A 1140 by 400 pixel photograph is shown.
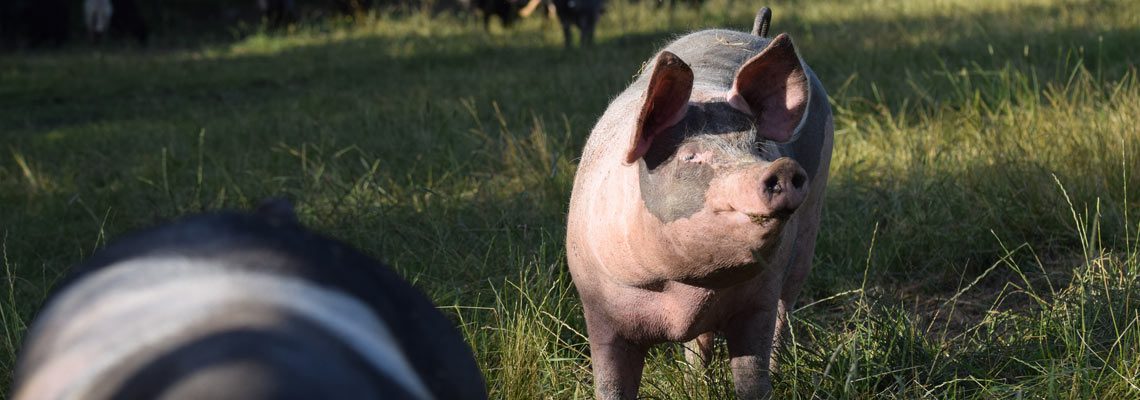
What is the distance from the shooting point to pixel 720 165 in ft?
6.74

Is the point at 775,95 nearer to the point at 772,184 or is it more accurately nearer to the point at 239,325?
the point at 772,184

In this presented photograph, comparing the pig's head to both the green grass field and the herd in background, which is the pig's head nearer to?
the green grass field

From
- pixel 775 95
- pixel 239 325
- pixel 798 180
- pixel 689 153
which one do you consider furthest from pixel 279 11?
pixel 239 325

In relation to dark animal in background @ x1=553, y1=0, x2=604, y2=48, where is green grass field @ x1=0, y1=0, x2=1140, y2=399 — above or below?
above

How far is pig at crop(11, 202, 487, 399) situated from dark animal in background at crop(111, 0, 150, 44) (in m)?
12.9

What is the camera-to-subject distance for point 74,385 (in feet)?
4.30

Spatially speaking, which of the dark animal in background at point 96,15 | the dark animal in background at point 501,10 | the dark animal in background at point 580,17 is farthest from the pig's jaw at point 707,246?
the dark animal in background at point 96,15

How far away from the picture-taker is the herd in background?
41.7 ft

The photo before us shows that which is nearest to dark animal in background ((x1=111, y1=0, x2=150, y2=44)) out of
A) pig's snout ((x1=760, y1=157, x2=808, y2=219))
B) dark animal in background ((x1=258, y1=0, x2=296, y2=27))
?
dark animal in background ((x1=258, y1=0, x2=296, y2=27))

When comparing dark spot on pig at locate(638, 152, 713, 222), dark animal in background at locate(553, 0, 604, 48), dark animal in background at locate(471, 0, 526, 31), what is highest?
dark spot on pig at locate(638, 152, 713, 222)

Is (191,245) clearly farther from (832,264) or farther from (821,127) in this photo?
(832,264)

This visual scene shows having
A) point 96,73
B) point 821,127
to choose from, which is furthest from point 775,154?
point 96,73

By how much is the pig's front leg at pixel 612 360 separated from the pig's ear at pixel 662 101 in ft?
1.47

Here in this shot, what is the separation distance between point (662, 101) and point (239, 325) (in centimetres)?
104
